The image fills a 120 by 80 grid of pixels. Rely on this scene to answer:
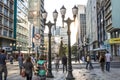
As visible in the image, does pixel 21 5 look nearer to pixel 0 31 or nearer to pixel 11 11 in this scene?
pixel 11 11

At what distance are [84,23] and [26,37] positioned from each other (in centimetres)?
5370

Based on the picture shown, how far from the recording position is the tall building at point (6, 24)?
77.8 metres

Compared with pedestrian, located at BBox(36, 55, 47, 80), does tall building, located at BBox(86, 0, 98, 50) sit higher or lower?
higher

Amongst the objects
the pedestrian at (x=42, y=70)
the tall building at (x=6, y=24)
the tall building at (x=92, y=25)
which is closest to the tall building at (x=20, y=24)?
the tall building at (x=6, y=24)

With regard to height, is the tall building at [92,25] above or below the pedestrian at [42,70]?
above

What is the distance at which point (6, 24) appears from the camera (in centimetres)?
8306

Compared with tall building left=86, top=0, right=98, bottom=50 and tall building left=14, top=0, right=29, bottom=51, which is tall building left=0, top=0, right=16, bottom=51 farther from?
tall building left=86, top=0, right=98, bottom=50

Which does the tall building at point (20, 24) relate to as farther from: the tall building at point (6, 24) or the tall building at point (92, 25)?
the tall building at point (92, 25)

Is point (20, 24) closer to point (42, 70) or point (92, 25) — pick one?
point (92, 25)

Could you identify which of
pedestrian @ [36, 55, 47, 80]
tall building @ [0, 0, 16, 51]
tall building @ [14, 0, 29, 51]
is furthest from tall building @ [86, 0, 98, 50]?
pedestrian @ [36, 55, 47, 80]

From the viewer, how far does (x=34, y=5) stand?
5797 inches

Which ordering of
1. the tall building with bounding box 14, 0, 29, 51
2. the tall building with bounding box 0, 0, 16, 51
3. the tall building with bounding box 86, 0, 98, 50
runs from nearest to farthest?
the tall building with bounding box 0, 0, 16, 51, the tall building with bounding box 14, 0, 29, 51, the tall building with bounding box 86, 0, 98, 50

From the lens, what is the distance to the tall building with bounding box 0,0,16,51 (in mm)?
77812

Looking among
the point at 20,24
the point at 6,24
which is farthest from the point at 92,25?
the point at 6,24
